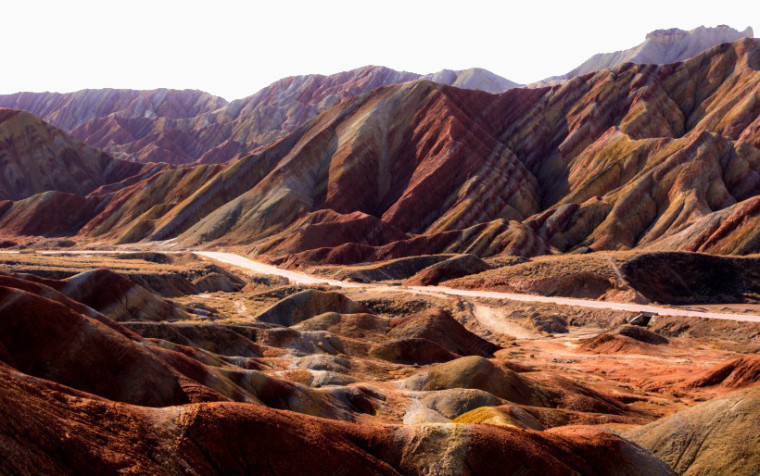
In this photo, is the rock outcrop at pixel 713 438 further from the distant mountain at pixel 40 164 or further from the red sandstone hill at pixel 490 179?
the distant mountain at pixel 40 164

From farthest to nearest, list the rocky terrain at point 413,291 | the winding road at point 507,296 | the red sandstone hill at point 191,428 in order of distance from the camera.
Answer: the winding road at point 507,296, the rocky terrain at point 413,291, the red sandstone hill at point 191,428

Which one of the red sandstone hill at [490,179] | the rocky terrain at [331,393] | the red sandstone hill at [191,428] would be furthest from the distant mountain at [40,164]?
the red sandstone hill at [191,428]

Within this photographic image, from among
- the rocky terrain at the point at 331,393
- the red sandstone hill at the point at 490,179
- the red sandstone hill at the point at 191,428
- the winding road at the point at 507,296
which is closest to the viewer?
the red sandstone hill at the point at 191,428

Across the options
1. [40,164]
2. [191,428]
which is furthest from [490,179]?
[40,164]

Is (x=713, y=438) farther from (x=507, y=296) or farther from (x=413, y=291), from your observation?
(x=413, y=291)

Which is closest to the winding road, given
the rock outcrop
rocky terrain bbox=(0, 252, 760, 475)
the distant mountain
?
rocky terrain bbox=(0, 252, 760, 475)

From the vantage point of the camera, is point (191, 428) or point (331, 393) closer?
point (191, 428)

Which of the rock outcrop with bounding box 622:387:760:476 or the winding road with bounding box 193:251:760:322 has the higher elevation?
the rock outcrop with bounding box 622:387:760:476

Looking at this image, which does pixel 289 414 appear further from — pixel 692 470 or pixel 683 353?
pixel 683 353

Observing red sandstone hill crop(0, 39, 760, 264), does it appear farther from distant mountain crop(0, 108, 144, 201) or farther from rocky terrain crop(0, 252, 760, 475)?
rocky terrain crop(0, 252, 760, 475)
